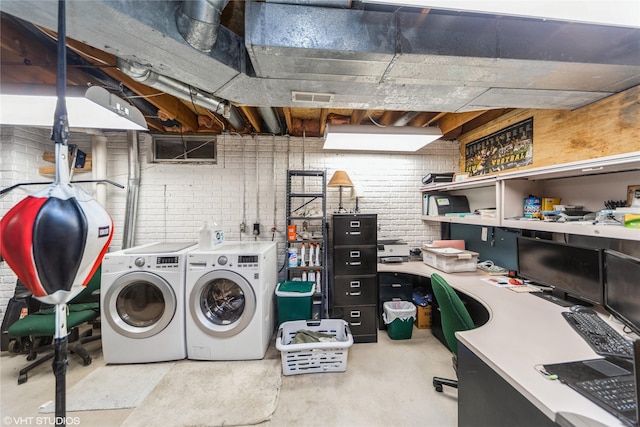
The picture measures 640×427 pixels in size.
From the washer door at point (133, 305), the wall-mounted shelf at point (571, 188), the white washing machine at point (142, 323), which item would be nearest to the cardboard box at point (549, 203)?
the wall-mounted shelf at point (571, 188)

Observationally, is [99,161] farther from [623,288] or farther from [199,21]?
[623,288]

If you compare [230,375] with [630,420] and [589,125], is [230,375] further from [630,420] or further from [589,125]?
[589,125]

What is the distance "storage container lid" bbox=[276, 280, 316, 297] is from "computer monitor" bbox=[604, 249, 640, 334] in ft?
7.01

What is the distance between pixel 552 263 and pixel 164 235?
405cm

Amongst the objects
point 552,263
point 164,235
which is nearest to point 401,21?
point 552,263

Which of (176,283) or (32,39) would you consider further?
(176,283)

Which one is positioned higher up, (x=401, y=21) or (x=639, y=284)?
(x=401, y=21)

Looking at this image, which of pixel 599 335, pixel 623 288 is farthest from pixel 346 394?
pixel 623 288

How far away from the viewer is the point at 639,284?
1.17m

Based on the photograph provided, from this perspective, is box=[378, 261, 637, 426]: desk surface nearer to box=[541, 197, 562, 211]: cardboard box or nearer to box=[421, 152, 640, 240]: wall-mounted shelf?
box=[421, 152, 640, 240]: wall-mounted shelf

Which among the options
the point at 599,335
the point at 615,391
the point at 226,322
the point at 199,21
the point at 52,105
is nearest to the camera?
the point at 615,391

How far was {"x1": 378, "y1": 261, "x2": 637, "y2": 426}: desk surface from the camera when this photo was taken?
818 mm

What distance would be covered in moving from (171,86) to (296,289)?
2090mm

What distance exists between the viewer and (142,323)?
2.25 metres
